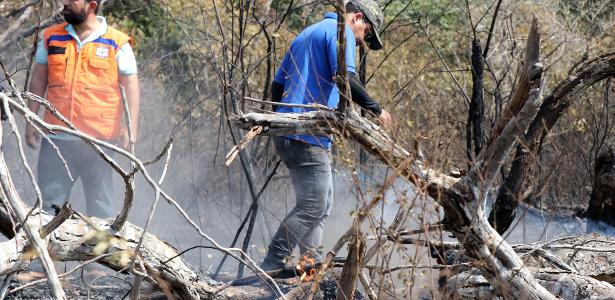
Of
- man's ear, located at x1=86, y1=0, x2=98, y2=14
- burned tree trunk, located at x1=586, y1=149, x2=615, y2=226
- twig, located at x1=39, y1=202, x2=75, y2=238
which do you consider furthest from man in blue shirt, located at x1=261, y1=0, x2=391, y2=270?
burned tree trunk, located at x1=586, y1=149, x2=615, y2=226

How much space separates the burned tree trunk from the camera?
21.1 ft

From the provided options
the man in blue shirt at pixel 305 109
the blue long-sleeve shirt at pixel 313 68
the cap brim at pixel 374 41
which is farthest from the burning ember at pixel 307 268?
the cap brim at pixel 374 41

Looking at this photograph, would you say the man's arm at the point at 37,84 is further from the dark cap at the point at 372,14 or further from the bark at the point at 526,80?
the bark at the point at 526,80

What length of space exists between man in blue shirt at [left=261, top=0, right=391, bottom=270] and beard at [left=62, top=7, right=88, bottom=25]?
121cm

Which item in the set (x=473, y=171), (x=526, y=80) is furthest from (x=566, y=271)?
(x=526, y=80)

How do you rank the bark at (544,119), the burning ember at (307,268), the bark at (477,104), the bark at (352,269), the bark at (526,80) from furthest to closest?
1. the bark at (477,104)
2. the bark at (544,119)
3. the burning ember at (307,268)
4. the bark at (352,269)
5. the bark at (526,80)

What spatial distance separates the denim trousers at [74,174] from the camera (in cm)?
546

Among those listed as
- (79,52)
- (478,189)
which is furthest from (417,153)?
(79,52)

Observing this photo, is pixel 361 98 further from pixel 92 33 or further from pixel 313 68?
pixel 92 33

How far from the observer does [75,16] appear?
551cm

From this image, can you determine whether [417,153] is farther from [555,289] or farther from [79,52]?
[79,52]

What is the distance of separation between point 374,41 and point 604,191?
2.17 metres

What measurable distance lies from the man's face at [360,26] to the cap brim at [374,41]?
0.19ft

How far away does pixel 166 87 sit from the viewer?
9.55m
